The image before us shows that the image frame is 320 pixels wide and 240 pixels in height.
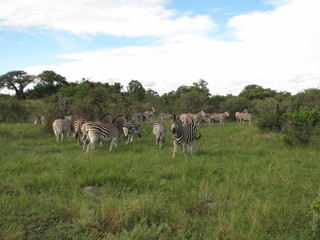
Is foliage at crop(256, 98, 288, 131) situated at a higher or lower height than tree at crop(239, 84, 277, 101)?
lower

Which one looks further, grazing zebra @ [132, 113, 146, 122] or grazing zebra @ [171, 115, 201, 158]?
grazing zebra @ [132, 113, 146, 122]

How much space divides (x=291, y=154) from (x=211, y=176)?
5143 mm

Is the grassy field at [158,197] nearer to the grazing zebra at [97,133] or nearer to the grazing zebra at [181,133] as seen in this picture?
the grazing zebra at [181,133]

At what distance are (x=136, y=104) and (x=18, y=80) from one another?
37.8 m

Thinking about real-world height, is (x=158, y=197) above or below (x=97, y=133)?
below

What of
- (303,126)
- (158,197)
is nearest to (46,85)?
(303,126)

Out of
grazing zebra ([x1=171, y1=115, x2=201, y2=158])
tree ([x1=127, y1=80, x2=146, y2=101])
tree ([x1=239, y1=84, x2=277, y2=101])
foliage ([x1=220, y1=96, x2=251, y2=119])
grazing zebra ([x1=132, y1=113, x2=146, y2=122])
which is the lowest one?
grazing zebra ([x1=171, y1=115, x2=201, y2=158])

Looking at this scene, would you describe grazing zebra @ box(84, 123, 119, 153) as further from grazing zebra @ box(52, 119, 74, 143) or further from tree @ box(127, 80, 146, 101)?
tree @ box(127, 80, 146, 101)

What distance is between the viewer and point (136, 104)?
74.9ft

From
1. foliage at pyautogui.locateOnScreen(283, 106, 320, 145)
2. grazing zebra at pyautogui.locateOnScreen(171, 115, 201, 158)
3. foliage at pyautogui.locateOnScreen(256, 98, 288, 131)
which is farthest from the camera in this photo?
foliage at pyautogui.locateOnScreen(256, 98, 288, 131)

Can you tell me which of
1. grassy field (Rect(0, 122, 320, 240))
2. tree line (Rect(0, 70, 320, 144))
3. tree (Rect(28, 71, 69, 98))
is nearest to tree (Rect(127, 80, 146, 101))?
tree line (Rect(0, 70, 320, 144))

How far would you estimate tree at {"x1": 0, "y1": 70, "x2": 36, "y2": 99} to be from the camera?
5066 centimetres

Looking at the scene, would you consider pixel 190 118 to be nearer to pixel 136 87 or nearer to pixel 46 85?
pixel 136 87

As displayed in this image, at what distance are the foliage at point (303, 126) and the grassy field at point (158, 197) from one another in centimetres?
282
